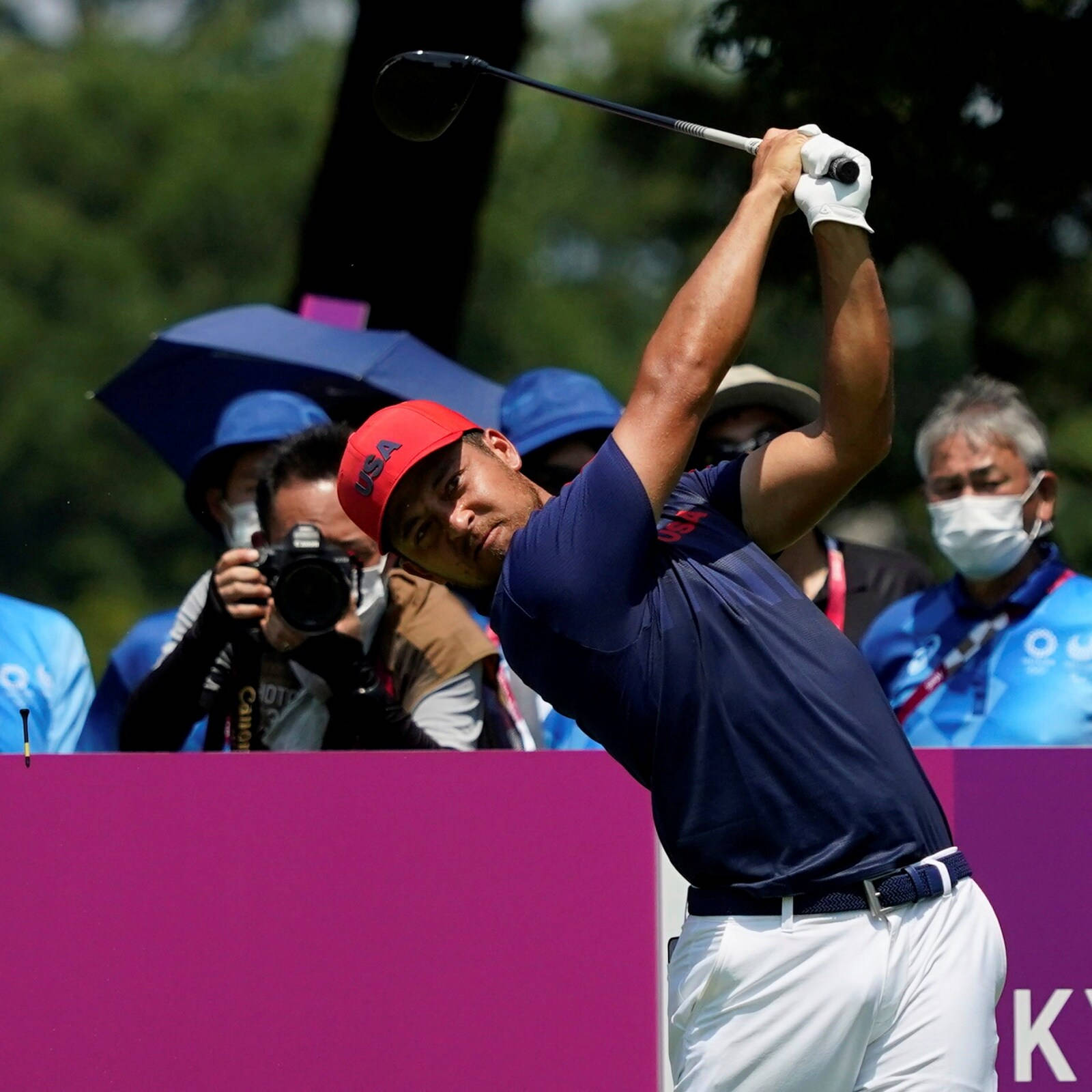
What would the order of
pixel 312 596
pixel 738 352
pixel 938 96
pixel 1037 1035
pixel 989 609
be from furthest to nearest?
pixel 938 96 < pixel 989 609 < pixel 312 596 < pixel 1037 1035 < pixel 738 352

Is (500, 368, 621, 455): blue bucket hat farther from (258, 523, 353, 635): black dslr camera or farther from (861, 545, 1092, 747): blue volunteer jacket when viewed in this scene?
(258, 523, 353, 635): black dslr camera

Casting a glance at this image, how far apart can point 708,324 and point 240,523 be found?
1.98 m

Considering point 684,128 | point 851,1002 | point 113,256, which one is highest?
point 113,256

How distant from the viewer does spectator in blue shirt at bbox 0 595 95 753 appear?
3.98 m

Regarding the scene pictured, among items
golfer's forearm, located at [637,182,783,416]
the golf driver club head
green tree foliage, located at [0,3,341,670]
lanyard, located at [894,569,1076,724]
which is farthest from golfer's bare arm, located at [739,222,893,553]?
green tree foliage, located at [0,3,341,670]

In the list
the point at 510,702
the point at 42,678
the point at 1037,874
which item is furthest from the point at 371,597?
the point at 1037,874

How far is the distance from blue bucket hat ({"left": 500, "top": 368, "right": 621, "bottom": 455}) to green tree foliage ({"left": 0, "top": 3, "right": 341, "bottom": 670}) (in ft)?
61.8

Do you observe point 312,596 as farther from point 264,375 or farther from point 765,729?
point 264,375

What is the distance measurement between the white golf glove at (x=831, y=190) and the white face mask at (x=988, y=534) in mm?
1687

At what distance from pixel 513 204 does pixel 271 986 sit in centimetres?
2794

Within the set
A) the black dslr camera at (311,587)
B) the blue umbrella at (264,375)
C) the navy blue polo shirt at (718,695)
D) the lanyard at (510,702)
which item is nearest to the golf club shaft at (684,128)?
the navy blue polo shirt at (718,695)

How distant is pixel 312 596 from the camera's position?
3.69 m

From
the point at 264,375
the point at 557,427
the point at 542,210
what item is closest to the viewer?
the point at 557,427

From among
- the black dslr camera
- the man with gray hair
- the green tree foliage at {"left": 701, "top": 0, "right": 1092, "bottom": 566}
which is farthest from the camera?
the green tree foliage at {"left": 701, "top": 0, "right": 1092, "bottom": 566}
